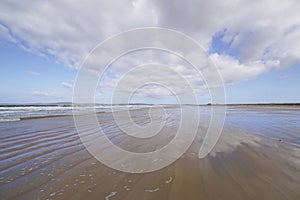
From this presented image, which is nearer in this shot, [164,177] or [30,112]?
[164,177]

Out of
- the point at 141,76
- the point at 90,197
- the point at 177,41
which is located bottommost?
the point at 90,197

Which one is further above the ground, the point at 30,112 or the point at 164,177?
the point at 30,112

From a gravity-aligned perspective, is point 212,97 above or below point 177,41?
below

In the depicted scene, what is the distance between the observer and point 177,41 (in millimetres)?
7547

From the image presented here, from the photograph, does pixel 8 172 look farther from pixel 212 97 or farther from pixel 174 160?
pixel 212 97

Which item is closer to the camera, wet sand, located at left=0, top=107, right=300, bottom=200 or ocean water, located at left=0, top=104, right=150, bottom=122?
wet sand, located at left=0, top=107, right=300, bottom=200

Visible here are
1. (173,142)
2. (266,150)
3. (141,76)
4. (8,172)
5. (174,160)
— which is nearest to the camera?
(8,172)

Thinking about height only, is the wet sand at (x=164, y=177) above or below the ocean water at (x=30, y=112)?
below

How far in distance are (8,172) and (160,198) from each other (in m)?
3.21

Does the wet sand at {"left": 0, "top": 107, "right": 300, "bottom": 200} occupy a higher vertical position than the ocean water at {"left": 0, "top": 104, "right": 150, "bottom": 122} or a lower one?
lower

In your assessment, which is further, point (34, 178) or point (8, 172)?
point (8, 172)

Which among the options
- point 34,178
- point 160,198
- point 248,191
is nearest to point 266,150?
point 248,191

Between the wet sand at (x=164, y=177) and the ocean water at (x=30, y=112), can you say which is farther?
the ocean water at (x=30, y=112)

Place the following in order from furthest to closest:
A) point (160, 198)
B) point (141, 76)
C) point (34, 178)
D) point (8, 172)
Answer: point (141, 76) → point (8, 172) → point (34, 178) → point (160, 198)
